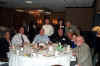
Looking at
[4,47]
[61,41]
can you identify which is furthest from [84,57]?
[4,47]

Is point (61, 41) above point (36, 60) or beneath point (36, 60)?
beneath

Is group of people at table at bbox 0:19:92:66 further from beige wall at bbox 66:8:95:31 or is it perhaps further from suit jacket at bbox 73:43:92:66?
beige wall at bbox 66:8:95:31

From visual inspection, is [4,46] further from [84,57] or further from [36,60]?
[84,57]

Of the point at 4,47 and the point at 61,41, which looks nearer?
the point at 4,47

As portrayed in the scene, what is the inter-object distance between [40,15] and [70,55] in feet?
20.4

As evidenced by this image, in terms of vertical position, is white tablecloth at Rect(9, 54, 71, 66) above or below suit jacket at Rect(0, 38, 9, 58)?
above

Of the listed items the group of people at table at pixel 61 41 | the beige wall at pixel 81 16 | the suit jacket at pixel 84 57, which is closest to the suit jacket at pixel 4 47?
the group of people at table at pixel 61 41

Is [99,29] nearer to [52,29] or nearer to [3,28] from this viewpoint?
[52,29]

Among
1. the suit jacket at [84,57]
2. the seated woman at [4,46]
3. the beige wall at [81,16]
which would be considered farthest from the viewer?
the beige wall at [81,16]

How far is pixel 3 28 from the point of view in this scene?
8.55 metres

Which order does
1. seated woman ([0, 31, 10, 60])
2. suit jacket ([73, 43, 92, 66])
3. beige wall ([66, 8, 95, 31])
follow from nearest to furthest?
suit jacket ([73, 43, 92, 66]) < seated woman ([0, 31, 10, 60]) < beige wall ([66, 8, 95, 31])

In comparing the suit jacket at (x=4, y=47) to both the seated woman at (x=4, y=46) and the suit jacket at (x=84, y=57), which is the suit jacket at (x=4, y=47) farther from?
the suit jacket at (x=84, y=57)

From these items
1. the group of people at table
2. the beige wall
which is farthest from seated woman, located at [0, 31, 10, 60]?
the beige wall

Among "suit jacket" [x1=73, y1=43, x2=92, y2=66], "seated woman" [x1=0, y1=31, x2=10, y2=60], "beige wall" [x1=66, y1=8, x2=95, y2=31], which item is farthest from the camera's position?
"beige wall" [x1=66, y1=8, x2=95, y2=31]
